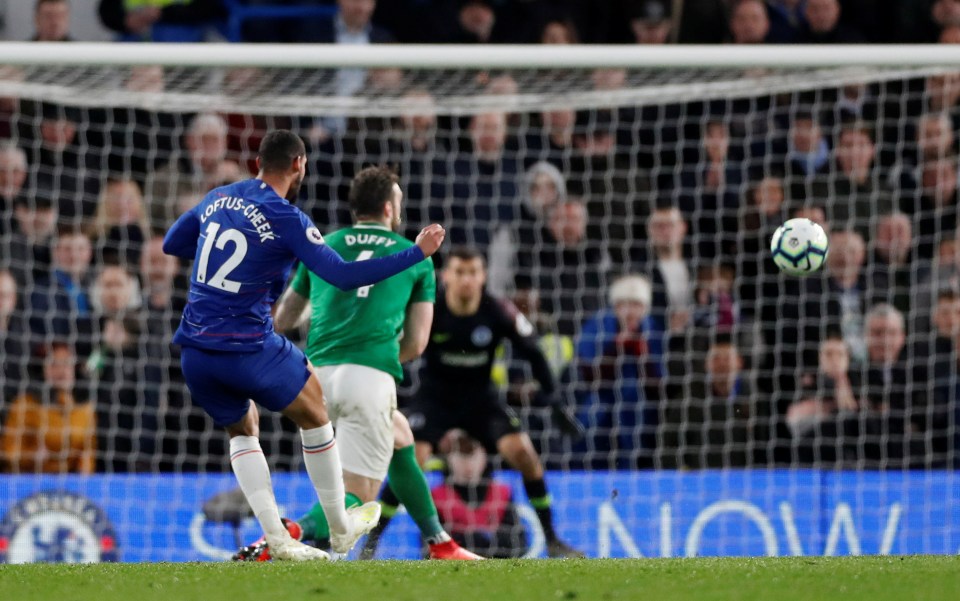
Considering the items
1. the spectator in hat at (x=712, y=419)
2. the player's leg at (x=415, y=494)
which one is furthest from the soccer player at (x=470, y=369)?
the player's leg at (x=415, y=494)

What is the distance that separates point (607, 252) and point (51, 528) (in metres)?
4.27

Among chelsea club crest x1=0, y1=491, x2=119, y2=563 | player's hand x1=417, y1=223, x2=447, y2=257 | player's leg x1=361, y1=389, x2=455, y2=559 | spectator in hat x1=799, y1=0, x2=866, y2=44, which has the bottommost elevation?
chelsea club crest x1=0, y1=491, x2=119, y2=563

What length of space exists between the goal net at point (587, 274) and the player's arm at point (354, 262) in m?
2.70

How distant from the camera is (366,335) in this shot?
23.6ft

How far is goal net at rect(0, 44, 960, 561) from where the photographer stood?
9.25 m

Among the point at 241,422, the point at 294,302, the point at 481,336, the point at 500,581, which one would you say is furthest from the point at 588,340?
the point at 500,581

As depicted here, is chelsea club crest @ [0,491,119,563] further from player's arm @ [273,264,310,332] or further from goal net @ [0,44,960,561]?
player's arm @ [273,264,310,332]

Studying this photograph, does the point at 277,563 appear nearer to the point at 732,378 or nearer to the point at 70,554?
the point at 70,554

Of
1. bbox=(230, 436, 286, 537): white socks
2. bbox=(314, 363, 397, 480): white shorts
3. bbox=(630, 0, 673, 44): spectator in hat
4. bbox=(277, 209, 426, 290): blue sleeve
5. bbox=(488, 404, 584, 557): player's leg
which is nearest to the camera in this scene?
bbox=(277, 209, 426, 290): blue sleeve

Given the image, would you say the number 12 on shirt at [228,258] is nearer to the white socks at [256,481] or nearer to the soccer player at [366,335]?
the white socks at [256,481]

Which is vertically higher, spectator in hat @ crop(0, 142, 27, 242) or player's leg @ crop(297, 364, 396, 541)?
spectator in hat @ crop(0, 142, 27, 242)

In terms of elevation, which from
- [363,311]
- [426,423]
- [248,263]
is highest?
[248,263]

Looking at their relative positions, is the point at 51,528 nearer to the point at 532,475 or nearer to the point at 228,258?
the point at 532,475

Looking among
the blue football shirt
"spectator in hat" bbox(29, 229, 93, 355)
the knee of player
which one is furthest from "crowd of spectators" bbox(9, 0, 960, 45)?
the blue football shirt
